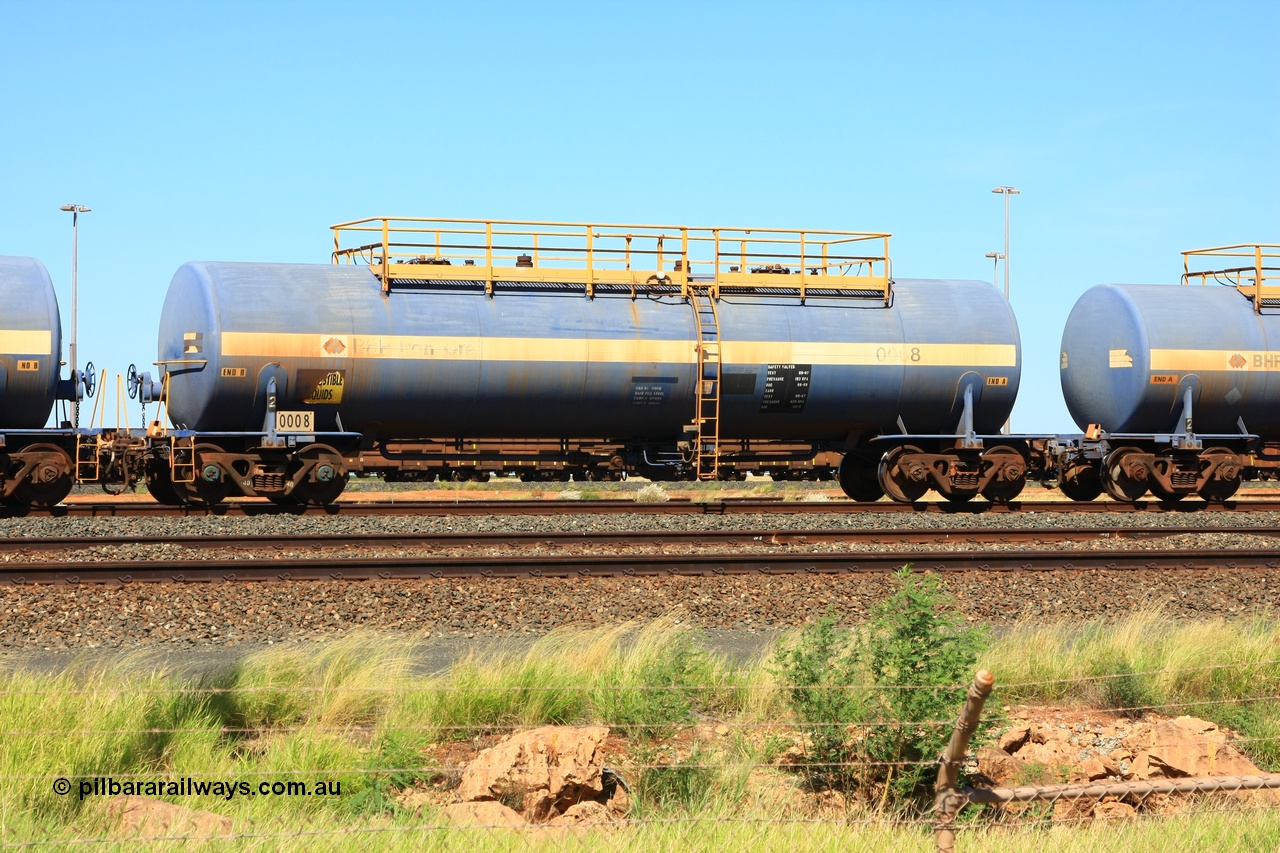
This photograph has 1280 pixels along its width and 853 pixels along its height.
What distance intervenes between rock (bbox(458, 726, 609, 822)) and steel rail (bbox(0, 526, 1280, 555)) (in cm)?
858

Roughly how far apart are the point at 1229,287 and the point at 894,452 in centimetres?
803

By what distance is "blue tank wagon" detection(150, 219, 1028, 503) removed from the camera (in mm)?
19438

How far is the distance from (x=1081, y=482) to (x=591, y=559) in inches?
549

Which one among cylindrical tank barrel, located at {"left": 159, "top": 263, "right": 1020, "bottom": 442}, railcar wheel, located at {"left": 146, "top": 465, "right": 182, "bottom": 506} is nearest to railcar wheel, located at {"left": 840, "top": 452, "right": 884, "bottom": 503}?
cylindrical tank barrel, located at {"left": 159, "top": 263, "right": 1020, "bottom": 442}

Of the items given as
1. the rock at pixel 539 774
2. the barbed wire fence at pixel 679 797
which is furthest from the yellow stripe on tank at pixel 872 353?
the rock at pixel 539 774

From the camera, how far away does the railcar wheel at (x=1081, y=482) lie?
2348 cm

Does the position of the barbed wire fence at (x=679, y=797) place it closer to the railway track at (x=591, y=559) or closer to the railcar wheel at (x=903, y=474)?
the railway track at (x=591, y=559)

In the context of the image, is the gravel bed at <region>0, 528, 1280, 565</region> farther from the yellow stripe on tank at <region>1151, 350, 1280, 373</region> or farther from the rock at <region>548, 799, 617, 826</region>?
the rock at <region>548, 799, 617, 826</region>

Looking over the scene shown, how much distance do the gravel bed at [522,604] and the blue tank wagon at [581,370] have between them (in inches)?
187

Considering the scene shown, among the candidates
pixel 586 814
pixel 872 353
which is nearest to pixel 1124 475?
pixel 872 353

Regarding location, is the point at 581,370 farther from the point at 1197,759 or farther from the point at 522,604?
the point at 1197,759

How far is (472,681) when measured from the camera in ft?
28.2

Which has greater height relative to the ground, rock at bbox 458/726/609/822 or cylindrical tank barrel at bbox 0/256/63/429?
cylindrical tank barrel at bbox 0/256/63/429

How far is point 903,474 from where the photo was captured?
22062 millimetres
